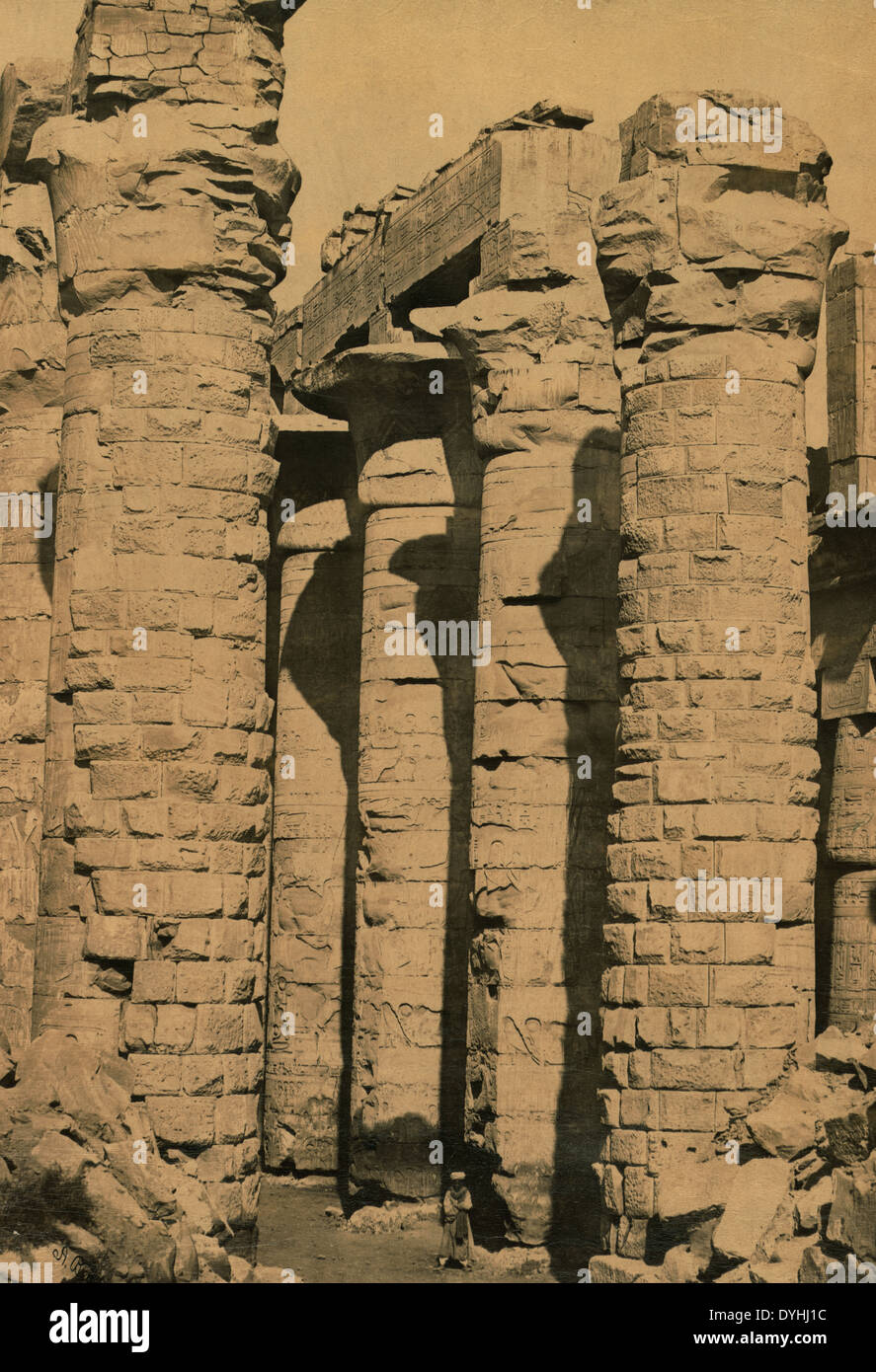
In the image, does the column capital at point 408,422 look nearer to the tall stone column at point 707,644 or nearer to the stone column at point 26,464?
the stone column at point 26,464

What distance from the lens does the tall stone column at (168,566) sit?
14.1 m

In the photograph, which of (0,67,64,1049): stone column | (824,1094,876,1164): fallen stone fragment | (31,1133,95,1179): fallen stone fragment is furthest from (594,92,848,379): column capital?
(0,67,64,1049): stone column

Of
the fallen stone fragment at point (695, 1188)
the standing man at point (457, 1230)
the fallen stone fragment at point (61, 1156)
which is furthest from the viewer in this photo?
the standing man at point (457, 1230)

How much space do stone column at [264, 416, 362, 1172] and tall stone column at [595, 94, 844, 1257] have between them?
8.62 metres

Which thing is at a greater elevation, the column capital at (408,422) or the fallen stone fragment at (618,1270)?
the column capital at (408,422)

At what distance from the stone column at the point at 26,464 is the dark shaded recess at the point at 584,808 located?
503 centimetres

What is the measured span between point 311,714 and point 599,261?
947 cm

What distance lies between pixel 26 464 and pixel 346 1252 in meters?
7.48

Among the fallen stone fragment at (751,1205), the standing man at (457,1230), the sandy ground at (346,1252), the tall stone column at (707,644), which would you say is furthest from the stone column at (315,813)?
the fallen stone fragment at (751,1205)

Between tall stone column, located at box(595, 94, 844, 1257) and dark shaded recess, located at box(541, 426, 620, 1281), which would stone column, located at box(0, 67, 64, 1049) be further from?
tall stone column, located at box(595, 94, 844, 1257)

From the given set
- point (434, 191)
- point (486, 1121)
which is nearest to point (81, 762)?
point (486, 1121)

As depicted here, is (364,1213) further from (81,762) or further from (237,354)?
(237,354)

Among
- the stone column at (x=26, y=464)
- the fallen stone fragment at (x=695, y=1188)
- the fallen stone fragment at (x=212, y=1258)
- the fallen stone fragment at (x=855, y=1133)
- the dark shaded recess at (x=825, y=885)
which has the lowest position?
the fallen stone fragment at (x=212, y=1258)

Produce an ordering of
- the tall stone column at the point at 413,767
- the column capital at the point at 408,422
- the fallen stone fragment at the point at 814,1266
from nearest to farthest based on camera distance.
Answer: the fallen stone fragment at the point at 814,1266 → the tall stone column at the point at 413,767 → the column capital at the point at 408,422
